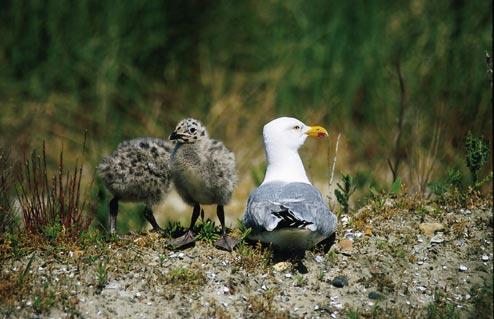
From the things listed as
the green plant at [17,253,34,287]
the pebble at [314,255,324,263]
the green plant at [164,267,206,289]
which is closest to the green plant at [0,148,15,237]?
the green plant at [17,253,34,287]

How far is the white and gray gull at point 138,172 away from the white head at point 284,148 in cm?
75

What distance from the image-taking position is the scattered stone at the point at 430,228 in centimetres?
623

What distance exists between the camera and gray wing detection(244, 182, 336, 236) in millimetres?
5320

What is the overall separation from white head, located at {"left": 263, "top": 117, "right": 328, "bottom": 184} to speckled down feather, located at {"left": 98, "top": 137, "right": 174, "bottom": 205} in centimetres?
75

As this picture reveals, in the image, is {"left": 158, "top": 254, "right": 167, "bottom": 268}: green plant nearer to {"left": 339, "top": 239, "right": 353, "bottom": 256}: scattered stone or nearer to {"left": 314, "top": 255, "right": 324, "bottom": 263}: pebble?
{"left": 314, "top": 255, "right": 324, "bottom": 263}: pebble

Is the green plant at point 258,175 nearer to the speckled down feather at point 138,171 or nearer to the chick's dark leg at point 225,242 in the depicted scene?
the speckled down feather at point 138,171

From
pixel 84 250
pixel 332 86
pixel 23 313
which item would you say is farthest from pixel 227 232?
pixel 332 86

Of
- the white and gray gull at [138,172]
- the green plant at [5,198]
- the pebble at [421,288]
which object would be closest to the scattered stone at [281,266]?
the pebble at [421,288]

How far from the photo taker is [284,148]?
6125 mm

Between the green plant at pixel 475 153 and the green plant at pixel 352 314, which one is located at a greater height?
the green plant at pixel 475 153

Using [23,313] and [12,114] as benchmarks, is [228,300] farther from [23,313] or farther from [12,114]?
[12,114]

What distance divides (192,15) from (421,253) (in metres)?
5.46

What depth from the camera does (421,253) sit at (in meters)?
6.02

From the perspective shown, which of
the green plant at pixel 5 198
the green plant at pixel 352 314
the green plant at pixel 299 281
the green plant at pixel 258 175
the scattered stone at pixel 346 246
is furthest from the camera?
the green plant at pixel 258 175
